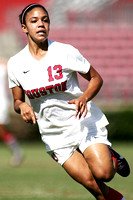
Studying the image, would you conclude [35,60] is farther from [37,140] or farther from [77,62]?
[37,140]

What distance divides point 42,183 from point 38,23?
433cm

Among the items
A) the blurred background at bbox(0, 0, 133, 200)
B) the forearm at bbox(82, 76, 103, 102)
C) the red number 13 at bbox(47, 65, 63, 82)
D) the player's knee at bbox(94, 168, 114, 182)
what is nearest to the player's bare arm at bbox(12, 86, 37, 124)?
the red number 13 at bbox(47, 65, 63, 82)

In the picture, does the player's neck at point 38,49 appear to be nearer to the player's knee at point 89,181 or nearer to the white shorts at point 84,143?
the white shorts at point 84,143

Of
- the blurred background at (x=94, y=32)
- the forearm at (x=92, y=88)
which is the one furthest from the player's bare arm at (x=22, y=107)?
the blurred background at (x=94, y=32)

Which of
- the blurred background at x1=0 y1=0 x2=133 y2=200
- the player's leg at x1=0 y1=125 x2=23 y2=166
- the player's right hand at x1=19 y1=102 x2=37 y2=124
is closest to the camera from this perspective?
the player's right hand at x1=19 y1=102 x2=37 y2=124

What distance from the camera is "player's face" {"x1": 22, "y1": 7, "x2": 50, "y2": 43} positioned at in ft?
17.5

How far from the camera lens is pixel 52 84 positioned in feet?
17.4

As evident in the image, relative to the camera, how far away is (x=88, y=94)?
5.22 metres

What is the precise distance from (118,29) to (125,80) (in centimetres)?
287

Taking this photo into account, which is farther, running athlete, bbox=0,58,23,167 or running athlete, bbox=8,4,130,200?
running athlete, bbox=0,58,23,167

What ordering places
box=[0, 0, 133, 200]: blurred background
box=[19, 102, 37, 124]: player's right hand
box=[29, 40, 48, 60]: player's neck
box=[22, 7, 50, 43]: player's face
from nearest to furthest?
box=[19, 102, 37, 124]: player's right hand < box=[22, 7, 50, 43]: player's face < box=[29, 40, 48, 60]: player's neck < box=[0, 0, 133, 200]: blurred background

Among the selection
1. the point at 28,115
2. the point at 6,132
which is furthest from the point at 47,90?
the point at 6,132

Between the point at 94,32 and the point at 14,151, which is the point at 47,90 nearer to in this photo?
the point at 14,151

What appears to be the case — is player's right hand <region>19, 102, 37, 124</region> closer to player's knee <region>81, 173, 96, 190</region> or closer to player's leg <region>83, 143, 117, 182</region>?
player's leg <region>83, 143, 117, 182</region>
